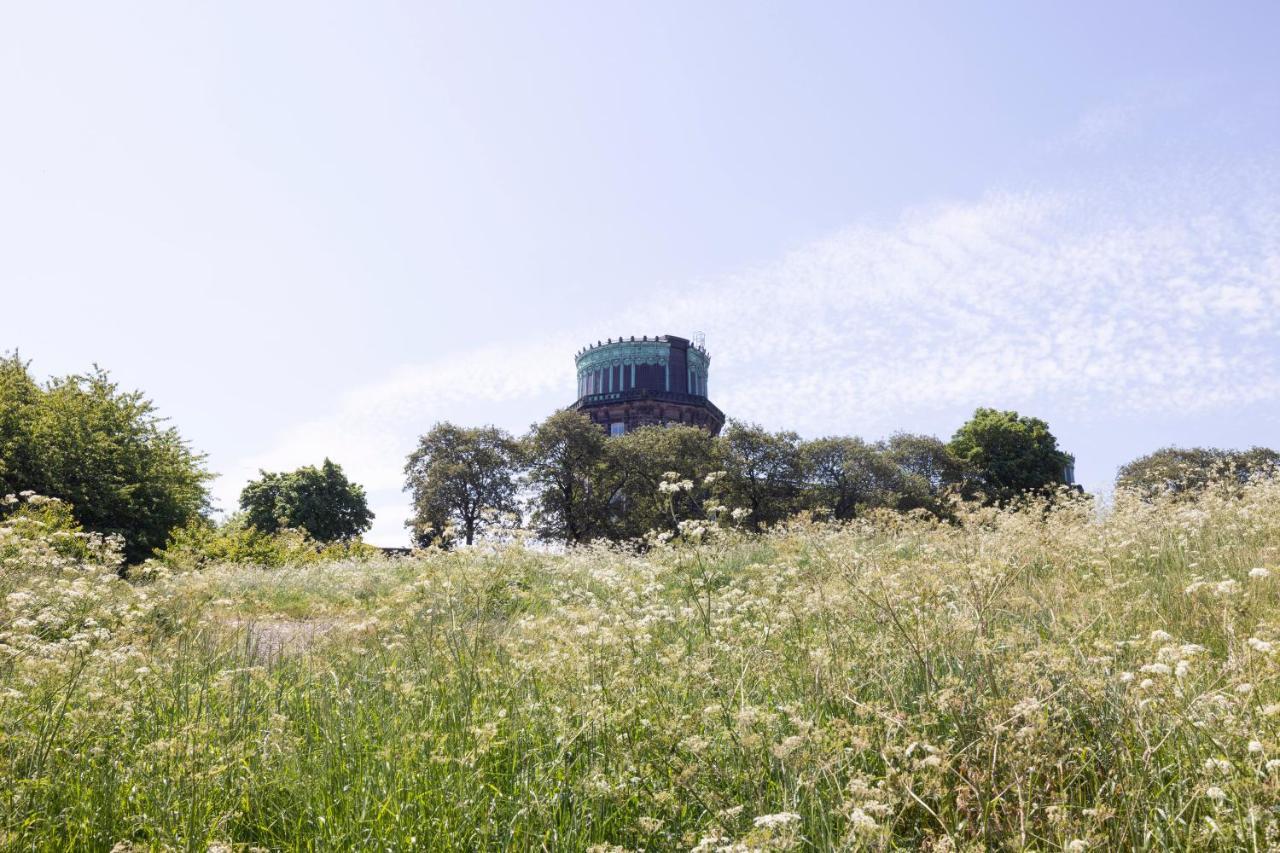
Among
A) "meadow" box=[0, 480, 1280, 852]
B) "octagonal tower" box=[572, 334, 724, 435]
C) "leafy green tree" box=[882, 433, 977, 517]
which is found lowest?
"meadow" box=[0, 480, 1280, 852]

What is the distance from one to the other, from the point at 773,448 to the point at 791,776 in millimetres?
37962

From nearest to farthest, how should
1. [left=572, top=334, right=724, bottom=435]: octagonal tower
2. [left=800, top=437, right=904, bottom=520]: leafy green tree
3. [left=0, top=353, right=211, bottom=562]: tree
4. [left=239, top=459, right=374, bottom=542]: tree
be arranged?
[left=0, top=353, right=211, bottom=562]: tree
[left=800, top=437, right=904, bottom=520]: leafy green tree
[left=239, top=459, right=374, bottom=542]: tree
[left=572, top=334, right=724, bottom=435]: octagonal tower

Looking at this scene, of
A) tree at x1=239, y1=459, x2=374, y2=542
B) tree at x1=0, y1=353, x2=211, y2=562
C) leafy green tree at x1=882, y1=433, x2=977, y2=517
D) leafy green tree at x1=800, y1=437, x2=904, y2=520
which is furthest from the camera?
leafy green tree at x1=882, y1=433, x2=977, y2=517

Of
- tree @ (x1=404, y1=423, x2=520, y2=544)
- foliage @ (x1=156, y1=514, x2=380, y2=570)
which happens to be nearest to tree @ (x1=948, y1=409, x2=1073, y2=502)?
tree @ (x1=404, y1=423, x2=520, y2=544)

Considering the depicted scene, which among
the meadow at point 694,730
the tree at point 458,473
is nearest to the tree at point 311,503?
the tree at point 458,473

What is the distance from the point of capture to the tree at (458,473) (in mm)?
41938

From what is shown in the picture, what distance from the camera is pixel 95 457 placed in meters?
20.7

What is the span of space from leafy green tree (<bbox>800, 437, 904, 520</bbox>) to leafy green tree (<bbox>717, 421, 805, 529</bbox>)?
979 millimetres

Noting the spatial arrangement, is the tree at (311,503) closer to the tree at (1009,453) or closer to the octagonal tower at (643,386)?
the octagonal tower at (643,386)

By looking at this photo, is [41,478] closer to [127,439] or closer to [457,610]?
[127,439]

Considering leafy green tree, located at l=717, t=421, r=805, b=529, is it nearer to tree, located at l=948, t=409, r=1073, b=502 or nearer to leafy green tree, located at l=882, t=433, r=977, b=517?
leafy green tree, located at l=882, t=433, r=977, b=517

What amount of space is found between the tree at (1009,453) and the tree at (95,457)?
4349 cm

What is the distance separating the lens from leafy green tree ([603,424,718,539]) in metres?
39.8

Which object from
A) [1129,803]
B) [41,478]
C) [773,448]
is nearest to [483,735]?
[1129,803]
